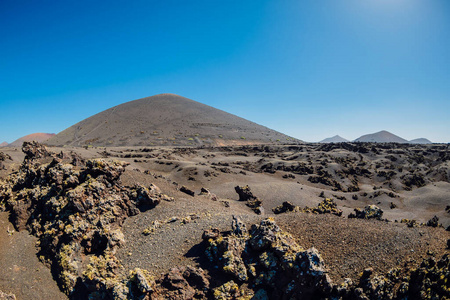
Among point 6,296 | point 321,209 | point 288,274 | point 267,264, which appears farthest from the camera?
point 321,209

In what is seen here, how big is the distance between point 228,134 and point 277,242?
9350 cm

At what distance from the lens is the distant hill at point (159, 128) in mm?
89938

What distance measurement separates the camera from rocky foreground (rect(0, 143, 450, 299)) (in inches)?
276

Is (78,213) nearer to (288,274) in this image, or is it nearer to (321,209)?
(288,274)

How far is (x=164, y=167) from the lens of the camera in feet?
121

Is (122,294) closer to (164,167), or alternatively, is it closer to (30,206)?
(30,206)

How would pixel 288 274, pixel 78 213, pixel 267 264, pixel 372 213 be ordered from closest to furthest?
pixel 288 274 < pixel 267 264 < pixel 78 213 < pixel 372 213

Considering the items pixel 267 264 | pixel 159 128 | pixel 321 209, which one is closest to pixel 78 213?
pixel 267 264

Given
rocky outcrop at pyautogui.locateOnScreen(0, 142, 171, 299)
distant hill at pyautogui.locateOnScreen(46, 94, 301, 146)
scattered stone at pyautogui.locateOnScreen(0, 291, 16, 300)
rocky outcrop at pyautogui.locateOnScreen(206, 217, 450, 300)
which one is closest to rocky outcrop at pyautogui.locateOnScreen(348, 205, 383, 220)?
rocky outcrop at pyautogui.locateOnScreen(206, 217, 450, 300)

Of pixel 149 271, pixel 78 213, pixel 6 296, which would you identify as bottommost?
pixel 6 296

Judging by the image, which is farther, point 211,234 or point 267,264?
point 211,234

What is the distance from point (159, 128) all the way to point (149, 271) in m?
97.9

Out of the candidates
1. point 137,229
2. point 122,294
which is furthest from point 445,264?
point 137,229

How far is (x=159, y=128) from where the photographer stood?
102m
